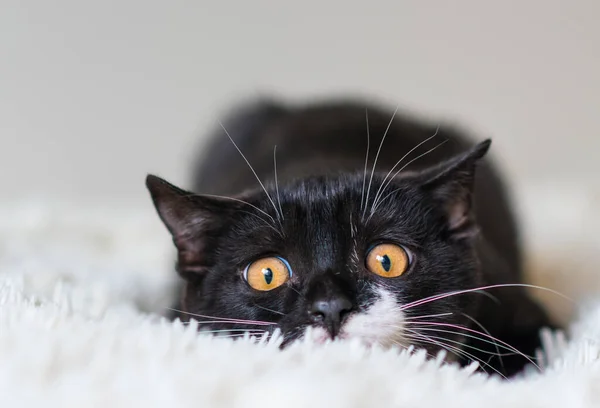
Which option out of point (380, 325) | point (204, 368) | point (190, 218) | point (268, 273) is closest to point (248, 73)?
point (190, 218)

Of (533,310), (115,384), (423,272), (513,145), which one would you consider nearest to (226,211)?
(423,272)

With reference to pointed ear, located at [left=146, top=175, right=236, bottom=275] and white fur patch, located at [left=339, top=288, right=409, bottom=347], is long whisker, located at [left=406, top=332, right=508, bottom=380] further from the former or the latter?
pointed ear, located at [left=146, top=175, right=236, bottom=275]

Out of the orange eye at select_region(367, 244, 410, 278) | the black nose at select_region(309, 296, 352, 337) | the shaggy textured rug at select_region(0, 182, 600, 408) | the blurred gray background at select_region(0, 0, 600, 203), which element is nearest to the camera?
the shaggy textured rug at select_region(0, 182, 600, 408)

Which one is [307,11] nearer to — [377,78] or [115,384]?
[377,78]

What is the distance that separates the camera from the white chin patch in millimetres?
821

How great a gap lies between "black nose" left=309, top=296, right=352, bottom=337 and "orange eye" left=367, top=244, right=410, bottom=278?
0.36 feet

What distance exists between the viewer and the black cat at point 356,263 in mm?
871

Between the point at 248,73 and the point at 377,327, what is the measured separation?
173cm

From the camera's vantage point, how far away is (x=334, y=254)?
91 centimetres

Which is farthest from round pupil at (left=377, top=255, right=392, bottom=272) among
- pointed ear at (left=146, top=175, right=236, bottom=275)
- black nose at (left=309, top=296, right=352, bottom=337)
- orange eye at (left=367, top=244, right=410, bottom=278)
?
pointed ear at (left=146, top=175, right=236, bottom=275)

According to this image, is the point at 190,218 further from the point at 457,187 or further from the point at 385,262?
the point at 457,187

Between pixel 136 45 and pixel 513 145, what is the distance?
1421 mm

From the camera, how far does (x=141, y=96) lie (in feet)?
7.75

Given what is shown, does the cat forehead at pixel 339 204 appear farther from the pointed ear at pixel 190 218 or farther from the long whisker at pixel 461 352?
the long whisker at pixel 461 352
